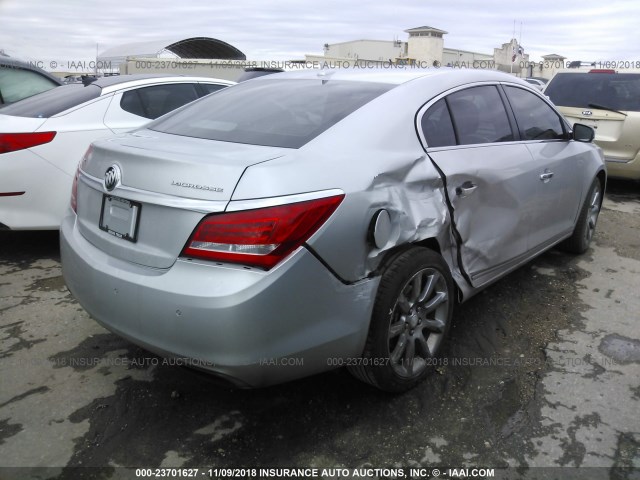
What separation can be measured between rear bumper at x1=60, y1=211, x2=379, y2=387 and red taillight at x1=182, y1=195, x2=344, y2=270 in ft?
0.14

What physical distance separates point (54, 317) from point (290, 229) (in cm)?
223

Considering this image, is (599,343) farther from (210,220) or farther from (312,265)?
(210,220)

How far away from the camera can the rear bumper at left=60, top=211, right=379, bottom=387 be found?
204 cm

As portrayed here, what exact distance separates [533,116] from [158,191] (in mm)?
2804

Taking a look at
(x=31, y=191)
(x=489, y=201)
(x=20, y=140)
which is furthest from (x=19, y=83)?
(x=489, y=201)

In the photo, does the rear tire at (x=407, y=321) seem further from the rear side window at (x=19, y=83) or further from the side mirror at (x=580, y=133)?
the rear side window at (x=19, y=83)

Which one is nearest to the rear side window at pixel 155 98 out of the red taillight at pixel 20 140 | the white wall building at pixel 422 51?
the red taillight at pixel 20 140

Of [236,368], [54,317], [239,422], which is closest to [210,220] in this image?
[236,368]

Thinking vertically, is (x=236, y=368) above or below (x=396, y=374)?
above

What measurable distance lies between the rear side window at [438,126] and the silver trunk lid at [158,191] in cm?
87

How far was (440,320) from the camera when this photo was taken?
2912mm

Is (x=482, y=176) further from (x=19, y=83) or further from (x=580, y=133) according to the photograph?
(x=19, y=83)

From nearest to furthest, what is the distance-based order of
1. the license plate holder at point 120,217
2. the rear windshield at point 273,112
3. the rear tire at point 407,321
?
the license plate holder at point 120,217 → the rear tire at point 407,321 → the rear windshield at point 273,112

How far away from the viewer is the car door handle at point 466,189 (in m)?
2.89
